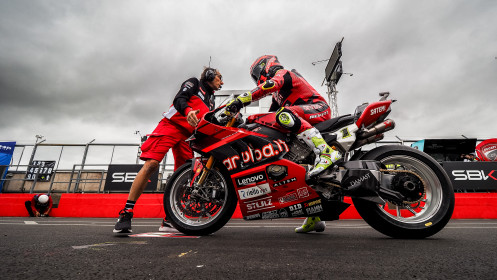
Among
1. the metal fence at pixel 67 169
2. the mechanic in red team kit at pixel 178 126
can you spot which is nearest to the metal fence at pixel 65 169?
the metal fence at pixel 67 169

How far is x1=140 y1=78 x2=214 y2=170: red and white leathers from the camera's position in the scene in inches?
112

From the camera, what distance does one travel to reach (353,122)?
2174 mm

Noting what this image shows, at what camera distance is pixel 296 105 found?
2.47 metres

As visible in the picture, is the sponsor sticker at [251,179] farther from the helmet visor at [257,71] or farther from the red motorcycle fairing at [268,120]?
the helmet visor at [257,71]

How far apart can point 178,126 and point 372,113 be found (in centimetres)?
215

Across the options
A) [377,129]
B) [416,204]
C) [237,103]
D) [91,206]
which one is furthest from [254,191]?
[91,206]

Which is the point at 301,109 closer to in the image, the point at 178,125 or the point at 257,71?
the point at 257,71

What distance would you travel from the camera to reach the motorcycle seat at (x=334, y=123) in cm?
221

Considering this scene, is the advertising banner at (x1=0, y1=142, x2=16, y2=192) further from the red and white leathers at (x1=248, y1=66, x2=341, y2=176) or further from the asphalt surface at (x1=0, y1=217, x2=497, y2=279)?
the red and white leathers at (x1=248, y1=66, x2=341, y2=176)

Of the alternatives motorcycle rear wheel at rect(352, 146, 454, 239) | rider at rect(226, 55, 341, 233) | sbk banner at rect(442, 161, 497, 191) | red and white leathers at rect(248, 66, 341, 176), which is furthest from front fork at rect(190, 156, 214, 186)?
sbk banner at rect(442, 161, 497, 191)

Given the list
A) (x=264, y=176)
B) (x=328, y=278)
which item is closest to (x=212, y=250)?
(x=328, y=278)

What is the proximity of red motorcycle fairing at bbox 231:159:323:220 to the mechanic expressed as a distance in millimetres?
6481

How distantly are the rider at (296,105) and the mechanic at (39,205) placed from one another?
21.5 ft

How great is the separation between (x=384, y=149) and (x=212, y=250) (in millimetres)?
1636
